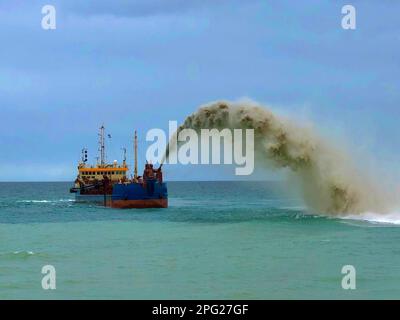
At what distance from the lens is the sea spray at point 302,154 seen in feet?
→ 133

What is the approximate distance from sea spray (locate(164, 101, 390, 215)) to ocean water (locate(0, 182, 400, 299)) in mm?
2157

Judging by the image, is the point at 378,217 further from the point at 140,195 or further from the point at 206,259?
the point at 140,195

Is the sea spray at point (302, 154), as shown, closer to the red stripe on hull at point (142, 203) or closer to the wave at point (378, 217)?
the wave at point (378, 217)

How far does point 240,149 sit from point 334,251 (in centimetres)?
1631

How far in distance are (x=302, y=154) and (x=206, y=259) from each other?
17740 mm

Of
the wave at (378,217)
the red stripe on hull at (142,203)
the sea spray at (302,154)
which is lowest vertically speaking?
the red stripe on hull at (142,203)

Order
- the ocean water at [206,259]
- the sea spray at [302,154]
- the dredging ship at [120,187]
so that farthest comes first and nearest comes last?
the dredging ship at [120,187], the sea spray at [302,154], the ocean water at [206,259]

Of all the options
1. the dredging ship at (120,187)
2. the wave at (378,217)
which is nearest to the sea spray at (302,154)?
the wave at (378,217)

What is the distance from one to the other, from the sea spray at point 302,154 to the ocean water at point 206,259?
2157 mm

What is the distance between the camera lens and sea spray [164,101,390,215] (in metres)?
40.7

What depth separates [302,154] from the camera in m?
41.5

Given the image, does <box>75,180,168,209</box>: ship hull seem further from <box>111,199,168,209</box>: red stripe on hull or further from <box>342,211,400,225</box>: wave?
<box>342,211,400,225</box>: wave

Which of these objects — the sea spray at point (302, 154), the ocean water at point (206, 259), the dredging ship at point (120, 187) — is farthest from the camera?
the dredging ship at point (120, 187)

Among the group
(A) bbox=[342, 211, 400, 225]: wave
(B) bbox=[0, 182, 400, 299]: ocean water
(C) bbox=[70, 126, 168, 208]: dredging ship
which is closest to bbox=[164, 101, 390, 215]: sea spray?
(A) bbox=[342, 211, 400, 225]: wave
